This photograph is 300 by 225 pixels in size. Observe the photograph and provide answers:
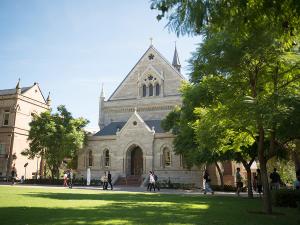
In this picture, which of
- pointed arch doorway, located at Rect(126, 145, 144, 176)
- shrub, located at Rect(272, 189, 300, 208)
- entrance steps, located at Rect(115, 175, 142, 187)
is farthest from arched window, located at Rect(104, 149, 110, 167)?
shrub, located at Rect(272, 189, 300, 208)

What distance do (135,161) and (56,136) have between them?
10.2 m

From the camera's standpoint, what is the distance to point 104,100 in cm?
4956

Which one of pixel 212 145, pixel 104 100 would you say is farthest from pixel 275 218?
pixel 104 100

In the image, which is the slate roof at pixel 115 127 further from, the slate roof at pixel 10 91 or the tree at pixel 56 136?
the slate roof at pixel 10 91

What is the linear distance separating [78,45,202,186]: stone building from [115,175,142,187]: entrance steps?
0.47ft

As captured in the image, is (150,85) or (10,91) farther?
(10,91)

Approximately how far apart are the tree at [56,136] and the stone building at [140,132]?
11.7 feet

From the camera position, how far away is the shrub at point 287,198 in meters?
16.7

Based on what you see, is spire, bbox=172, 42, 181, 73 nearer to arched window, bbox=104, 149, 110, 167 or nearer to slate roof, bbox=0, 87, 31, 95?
arched window, bbox=104, 149, 110, 167

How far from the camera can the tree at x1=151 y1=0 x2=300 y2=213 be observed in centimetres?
706

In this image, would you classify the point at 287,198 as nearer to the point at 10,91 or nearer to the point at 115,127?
the point at 115,127

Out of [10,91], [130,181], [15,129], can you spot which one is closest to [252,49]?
[130,181]

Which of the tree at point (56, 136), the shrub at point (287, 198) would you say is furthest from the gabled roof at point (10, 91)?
the shrub at point (287, 198)

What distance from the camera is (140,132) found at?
41.2 meters
